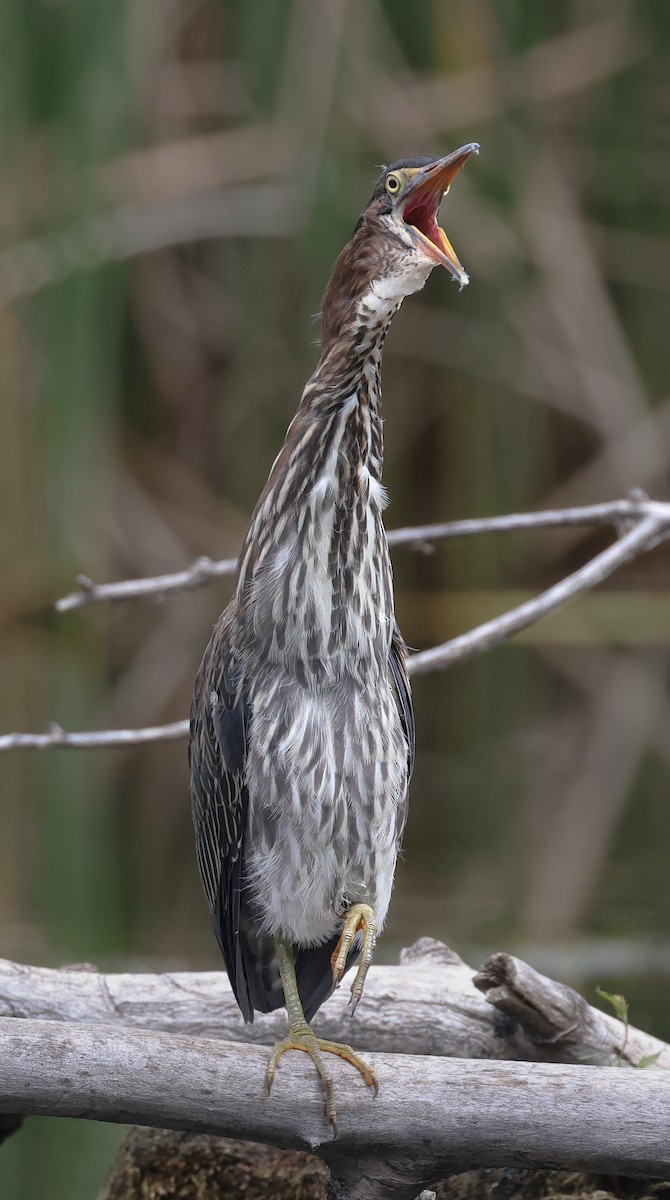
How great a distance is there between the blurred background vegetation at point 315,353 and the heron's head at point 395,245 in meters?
3.53

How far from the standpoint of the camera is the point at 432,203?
266 cm

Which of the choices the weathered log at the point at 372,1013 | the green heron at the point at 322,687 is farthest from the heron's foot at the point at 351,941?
the weathered log at the point at 372,1013

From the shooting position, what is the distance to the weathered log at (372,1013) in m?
3.00

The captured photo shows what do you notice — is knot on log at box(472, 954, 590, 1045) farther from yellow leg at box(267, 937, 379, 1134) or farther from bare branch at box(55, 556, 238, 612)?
bare branch at box(55, 556, 238, 612)

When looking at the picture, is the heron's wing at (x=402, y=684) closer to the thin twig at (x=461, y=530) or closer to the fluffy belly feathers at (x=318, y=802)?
the fluffy belly feathers at (x=318, y=802)

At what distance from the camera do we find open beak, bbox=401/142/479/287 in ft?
8.31

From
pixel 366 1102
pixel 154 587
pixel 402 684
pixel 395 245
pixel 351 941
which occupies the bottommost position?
pixel 366 1102

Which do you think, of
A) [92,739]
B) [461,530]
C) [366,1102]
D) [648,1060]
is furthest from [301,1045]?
[461,530]

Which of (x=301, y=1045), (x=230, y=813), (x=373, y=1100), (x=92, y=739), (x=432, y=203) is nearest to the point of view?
(x=373, y=1100)

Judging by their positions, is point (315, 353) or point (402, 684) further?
point (315, 353)

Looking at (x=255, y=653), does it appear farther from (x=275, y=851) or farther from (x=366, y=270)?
(x=366, y=270)

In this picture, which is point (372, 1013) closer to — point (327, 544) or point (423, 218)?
point (327, 544)

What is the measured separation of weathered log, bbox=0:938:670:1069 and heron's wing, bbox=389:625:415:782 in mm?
480

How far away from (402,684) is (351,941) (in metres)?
0.48
